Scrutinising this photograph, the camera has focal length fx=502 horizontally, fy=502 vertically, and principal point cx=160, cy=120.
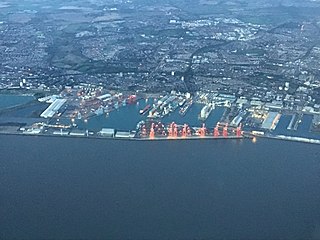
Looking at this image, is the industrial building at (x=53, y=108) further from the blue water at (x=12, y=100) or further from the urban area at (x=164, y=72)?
the blue water at (x=12, y=100)

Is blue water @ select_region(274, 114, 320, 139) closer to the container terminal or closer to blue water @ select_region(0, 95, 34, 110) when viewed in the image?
the container terminal

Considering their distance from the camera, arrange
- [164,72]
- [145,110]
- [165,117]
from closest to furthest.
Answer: [165,117] → [145,110] → [164,72]

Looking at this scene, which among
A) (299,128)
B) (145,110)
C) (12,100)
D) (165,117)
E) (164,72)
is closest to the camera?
(299,128)

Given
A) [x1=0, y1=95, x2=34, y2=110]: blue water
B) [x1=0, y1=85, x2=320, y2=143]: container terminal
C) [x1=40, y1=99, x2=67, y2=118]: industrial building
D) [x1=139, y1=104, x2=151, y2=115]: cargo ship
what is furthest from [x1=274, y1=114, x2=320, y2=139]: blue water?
[x1=0, y1=95, x2=34, y2=110]: blue water

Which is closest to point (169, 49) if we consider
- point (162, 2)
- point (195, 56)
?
point (195, 56)

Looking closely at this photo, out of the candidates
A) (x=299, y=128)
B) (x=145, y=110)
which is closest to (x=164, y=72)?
(x=145, y=110)

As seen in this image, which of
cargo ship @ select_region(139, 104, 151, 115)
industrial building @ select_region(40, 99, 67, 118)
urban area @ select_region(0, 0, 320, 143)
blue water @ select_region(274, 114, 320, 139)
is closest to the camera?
blue water @ select_region(274, 114, 320, 139)

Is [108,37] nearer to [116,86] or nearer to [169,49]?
[169,49]

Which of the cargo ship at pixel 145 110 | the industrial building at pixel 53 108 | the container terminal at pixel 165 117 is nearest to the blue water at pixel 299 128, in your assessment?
the container terminal at pixel 165 117

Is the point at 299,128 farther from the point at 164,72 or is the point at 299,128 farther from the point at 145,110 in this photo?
the point at 164,72

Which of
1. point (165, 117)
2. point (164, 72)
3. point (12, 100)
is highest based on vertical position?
point (165, 117)
